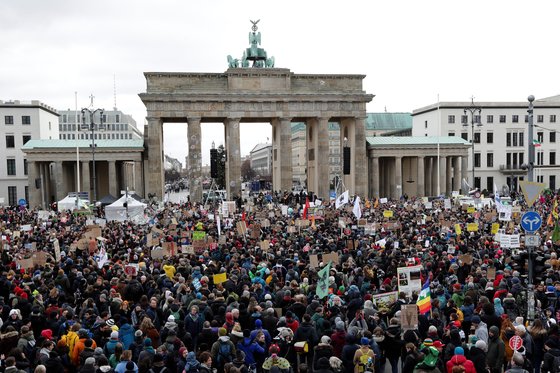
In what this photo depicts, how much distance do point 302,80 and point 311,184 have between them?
12773mm

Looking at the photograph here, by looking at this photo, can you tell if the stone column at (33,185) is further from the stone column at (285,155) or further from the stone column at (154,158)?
the stone column at (285,155)

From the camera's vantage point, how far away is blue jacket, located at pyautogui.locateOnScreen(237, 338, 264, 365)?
36.5ft

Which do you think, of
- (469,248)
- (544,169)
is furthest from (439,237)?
(544,169)

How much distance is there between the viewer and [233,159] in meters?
62.1

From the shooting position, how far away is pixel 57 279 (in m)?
16.1

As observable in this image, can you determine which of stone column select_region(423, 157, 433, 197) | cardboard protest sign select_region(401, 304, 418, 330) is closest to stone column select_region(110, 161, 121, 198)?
stone column select_region(423, 157, 433, 197)

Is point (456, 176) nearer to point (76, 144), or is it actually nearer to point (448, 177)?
point (448, 177)

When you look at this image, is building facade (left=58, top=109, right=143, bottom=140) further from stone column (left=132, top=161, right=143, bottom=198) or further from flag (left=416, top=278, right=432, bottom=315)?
flag (left=416, top=278, right=432, bottom=315)

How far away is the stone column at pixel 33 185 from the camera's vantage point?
6184 cm

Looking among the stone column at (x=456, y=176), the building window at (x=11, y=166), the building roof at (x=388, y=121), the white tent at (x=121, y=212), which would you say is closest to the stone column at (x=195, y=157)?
the white tent at (x=121, y=212)

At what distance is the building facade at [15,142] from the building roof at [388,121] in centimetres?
6861

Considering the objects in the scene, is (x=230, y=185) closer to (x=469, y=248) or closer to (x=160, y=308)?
(x=469, y=248)

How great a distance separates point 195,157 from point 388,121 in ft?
239

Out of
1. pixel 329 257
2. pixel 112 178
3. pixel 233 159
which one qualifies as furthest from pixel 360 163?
pixel 329 257
